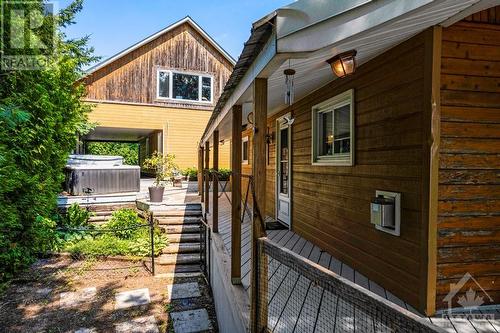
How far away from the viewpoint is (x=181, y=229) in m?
6.75

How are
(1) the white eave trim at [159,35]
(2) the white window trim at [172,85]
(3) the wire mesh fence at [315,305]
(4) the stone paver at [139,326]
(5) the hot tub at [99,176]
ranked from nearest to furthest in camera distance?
(3) the wire mesh fence at [315,305] → (4) the stone paver at [139,326] → (5) the hot tub at [99,176] → (1) the white eave trim at [159,35] → (2) the white window trim at [172,85]

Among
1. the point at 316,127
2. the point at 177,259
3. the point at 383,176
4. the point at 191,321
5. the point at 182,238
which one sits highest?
the point at 316,127

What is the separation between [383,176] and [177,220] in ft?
16.5

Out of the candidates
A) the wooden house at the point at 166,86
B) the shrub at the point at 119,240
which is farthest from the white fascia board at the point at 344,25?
the wooden house at the point at 166,86

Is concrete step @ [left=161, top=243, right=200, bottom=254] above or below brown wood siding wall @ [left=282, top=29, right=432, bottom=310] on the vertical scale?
below

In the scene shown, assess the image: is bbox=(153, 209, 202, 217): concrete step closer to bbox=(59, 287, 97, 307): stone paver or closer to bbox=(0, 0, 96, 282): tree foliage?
bbox=(0, 0, 96, 282): tree foliage

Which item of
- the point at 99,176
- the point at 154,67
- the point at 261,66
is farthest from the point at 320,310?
the point at 154,67

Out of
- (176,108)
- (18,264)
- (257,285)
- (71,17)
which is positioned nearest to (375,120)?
(257,285)

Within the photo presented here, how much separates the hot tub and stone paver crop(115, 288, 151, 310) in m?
4.70

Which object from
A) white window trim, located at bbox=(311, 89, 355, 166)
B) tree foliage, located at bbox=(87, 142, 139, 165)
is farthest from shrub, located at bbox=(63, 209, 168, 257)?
tree foliage, located at bbox=(87, 142, 139, 165)

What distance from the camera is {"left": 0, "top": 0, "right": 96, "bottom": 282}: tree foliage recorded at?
179 inches

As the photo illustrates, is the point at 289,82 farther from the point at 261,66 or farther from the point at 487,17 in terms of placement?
the point at 487,17

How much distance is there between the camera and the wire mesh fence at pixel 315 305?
1110mm

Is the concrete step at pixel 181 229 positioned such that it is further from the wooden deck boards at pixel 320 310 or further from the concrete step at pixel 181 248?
the wooden deck boards at pixel 320 310
